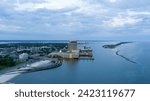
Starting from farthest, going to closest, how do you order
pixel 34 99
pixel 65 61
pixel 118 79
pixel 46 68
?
pixel 65 61
pixel 46 68
pixel 118 79
pixel 34 99

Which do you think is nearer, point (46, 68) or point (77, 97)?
point (77, 97)

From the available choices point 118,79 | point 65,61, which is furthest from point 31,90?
point 65,61

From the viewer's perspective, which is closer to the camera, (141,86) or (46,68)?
(141,86)

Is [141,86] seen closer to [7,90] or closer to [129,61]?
[7,90]

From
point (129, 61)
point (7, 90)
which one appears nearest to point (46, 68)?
point (129, 61)

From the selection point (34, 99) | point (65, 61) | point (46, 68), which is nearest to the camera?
point (34, 99)

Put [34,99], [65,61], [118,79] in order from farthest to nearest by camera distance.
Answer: [65,61], [118,79], [34,99]

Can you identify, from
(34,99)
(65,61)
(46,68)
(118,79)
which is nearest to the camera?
(34,99)

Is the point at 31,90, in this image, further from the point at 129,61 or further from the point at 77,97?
the point at 129,61

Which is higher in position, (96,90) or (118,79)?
(96,90)
